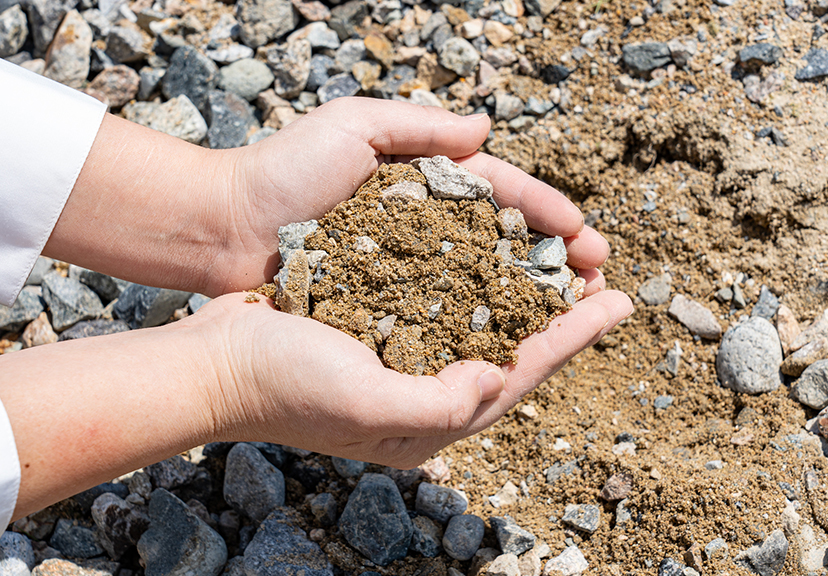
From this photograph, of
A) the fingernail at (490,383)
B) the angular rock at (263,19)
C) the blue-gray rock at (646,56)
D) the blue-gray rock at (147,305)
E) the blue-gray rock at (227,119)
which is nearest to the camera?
the fingernail at (490,383)

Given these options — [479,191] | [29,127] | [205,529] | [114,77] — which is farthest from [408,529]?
[114,77]

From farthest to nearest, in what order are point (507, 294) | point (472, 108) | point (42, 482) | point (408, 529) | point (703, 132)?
point (472, 108) → point (703, 132) → point (408, 529) → point (507, 294) → point (42, 482)

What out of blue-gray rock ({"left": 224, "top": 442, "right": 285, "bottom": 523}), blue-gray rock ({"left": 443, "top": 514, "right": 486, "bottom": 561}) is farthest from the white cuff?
blue-gray rock ({"left": 443, "top": 514, "right": 486, "bottom": 561})

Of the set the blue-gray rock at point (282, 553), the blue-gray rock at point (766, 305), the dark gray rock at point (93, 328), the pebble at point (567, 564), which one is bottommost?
the pebble at point (567, 564)

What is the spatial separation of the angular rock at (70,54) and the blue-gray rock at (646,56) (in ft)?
10.6

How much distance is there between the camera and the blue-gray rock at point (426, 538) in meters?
2.42

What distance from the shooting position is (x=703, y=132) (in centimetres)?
315

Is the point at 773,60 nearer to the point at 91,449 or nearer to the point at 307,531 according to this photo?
the point at 307,531

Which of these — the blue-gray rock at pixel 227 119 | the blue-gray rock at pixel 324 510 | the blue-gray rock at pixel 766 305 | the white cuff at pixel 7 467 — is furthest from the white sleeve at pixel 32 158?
the blue-gray rock at pixel 766 305

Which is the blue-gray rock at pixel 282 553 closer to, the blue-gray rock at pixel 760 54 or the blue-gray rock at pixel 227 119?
the blue-gray rock at pixel 227 119

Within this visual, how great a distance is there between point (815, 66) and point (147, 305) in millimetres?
3550

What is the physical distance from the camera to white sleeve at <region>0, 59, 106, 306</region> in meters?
2.20

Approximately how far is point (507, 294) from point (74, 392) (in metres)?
1.42

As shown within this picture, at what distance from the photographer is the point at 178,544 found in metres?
2.37
